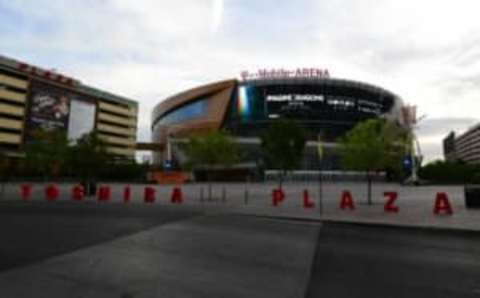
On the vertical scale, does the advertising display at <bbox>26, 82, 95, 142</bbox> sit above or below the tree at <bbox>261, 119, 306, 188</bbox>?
above

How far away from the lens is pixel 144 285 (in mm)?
6133

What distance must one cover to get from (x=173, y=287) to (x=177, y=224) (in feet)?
24.7

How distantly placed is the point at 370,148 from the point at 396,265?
54.4ft

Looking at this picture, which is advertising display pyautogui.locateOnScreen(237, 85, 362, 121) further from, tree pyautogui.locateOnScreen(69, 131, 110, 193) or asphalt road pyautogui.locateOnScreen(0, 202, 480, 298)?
asphalt road pyautogui.locateOnScreen(0, 202, 480, 298)

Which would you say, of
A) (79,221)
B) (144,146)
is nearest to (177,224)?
(79,221)

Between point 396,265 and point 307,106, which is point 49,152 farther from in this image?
point 307,106

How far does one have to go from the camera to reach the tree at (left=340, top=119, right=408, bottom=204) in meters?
23.4

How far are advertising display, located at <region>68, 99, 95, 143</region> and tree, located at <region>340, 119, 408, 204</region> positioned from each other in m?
92.1

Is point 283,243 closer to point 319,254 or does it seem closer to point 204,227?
point 319,254

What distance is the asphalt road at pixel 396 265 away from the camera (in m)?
6.02

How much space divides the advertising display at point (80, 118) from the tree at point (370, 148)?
9215cm

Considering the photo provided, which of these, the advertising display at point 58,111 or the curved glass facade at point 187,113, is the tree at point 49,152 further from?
the curved glass facade at point 187,113

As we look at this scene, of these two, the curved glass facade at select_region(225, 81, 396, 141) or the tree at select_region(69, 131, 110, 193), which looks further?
the curved glass facade at select_region(225, 81, 396, 141)

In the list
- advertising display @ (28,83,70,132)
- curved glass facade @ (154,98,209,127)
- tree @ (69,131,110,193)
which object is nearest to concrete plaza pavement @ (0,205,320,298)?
tree @ (69,131,110,193)
